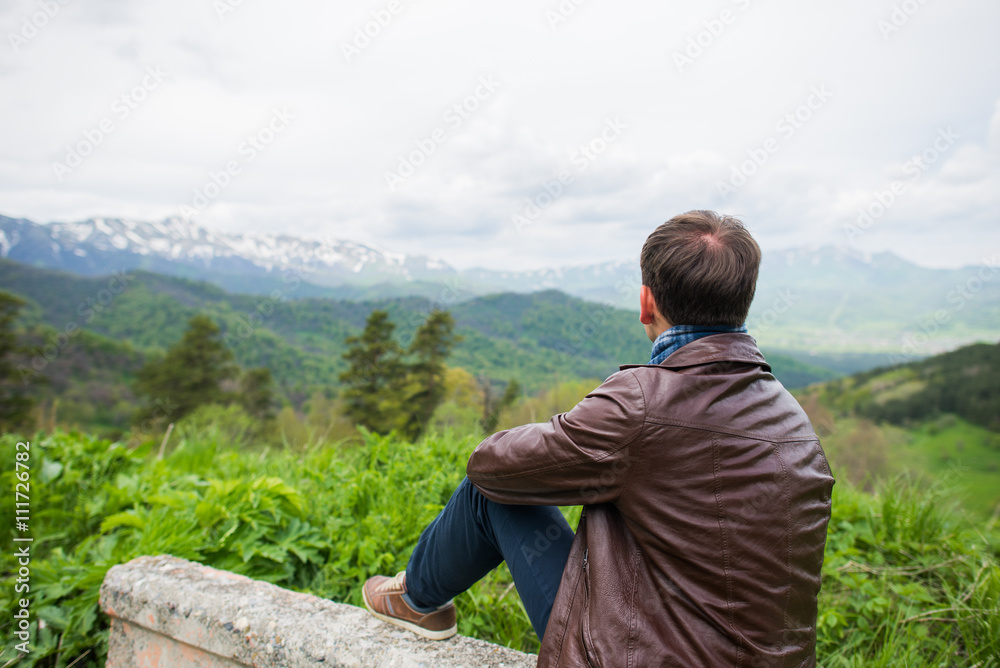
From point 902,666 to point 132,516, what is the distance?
3.17 meters

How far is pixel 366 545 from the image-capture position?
2297 mm

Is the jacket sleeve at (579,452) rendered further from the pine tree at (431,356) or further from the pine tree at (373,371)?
the pine tree at (373,371)

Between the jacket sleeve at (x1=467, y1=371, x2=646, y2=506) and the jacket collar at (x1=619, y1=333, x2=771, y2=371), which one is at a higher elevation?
the jacket collar at (x1=619, y1=333, x2=771, y2=371)

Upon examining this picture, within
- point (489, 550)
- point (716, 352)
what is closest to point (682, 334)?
point (716, 352)

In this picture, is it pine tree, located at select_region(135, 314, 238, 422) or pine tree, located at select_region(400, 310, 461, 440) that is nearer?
pine tree, located at select_region(400, 310, 461, 440)

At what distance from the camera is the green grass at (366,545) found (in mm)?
2045

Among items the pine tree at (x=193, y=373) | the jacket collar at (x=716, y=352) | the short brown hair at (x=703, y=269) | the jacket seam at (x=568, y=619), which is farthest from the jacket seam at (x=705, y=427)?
the pine tree at (x=193, y=373)

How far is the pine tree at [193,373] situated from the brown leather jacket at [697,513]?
33.6m

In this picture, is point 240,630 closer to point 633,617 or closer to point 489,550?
point 489,550

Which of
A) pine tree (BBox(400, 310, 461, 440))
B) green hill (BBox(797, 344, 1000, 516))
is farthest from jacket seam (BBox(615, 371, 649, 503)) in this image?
green hill (BBox(797, 344, 1000, 516))

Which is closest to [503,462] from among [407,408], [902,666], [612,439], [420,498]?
[612,439]

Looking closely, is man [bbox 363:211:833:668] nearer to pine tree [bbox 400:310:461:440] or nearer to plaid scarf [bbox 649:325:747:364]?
plaid scarf [bbox 649:325:747:364]

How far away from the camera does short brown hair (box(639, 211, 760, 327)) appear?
1.17 m

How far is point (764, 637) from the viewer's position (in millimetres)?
1076
